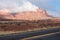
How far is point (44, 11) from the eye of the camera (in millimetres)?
166625

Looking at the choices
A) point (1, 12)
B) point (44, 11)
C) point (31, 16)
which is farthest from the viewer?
point (44, 11)

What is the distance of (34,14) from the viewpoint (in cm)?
15662

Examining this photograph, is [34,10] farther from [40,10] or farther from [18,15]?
[18,15]

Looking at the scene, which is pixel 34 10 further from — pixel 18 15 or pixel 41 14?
pixel 18 15

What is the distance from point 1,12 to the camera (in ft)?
463

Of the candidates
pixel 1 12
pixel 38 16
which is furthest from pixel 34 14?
pixel 1 12

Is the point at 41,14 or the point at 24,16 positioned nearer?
the point at 24,16

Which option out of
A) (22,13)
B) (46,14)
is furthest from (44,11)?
(22,13)

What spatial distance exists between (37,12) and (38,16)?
523cm

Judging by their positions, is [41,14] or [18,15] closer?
[18,15]

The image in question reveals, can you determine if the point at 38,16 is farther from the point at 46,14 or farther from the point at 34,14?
the point at 46,14

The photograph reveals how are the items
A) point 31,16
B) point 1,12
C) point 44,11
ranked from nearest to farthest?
point 1,12, point 31,16, point 44,11

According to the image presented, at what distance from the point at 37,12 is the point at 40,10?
143 inches

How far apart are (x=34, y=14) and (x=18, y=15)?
15161mm
